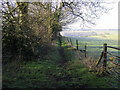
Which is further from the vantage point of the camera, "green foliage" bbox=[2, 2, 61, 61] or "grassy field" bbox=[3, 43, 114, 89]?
"green foliage" bbox=[2, 2, 61, 61]

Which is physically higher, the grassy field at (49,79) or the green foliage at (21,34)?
the green foliage at (21,34)

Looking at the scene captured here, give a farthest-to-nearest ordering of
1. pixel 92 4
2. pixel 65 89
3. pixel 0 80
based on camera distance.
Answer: pixel 92 4, pixel 0 80, pixel 65 89

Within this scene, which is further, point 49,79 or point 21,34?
point 21,34

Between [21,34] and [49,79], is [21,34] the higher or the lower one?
the higher one

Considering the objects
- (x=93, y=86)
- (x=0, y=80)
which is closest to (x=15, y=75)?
(x=0, y=80)

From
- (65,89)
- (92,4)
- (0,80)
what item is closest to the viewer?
(65,89)

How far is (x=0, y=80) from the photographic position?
4.09m

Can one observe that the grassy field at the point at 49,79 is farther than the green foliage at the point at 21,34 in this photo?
No

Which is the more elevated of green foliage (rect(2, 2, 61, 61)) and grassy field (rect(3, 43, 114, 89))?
green foliage (rect(2, 2, 61, 61))

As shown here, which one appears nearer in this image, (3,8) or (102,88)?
(102,88)

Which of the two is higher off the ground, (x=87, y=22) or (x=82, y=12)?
(x=82, y=12)

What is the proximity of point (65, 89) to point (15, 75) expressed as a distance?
2262 millimetres

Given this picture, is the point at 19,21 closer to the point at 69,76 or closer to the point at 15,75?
the point at 15,75

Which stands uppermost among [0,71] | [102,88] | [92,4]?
[92,4]
